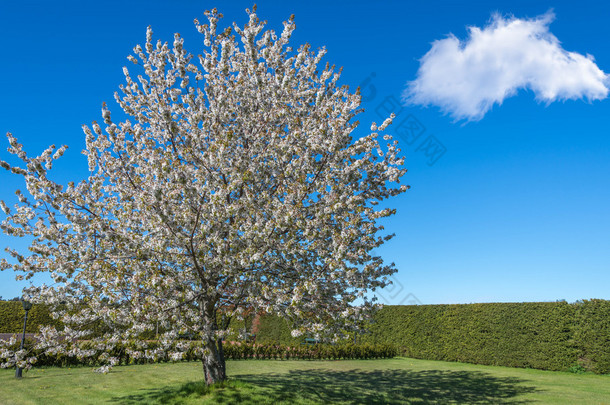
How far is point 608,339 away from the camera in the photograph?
2003 centimetres

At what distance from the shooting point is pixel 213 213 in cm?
864

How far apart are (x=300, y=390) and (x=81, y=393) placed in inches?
276

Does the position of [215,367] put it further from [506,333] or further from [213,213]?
[506,333]

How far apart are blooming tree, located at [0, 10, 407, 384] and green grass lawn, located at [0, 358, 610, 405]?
2.04 metres

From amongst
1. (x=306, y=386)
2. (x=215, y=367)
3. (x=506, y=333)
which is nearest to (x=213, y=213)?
(x=215, y=367)

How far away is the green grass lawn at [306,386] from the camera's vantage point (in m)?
11.8

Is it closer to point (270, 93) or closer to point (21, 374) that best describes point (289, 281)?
point (270, 93)

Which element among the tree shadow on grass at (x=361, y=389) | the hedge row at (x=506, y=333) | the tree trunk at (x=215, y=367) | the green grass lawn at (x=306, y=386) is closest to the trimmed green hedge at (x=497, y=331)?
the hedge row at (x=506, y=333)

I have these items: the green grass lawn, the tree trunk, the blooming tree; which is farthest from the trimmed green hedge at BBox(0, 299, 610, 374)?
the blooming tree

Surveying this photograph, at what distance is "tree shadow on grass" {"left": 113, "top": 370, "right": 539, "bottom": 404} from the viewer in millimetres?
11383

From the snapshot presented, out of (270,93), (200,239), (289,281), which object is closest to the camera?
(200,239)

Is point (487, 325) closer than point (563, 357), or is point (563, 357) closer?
point (563, 357)

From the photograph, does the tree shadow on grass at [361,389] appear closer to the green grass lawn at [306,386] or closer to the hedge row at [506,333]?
the green grass lawn at [306,386]

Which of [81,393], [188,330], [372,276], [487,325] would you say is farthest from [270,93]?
[487,325]
